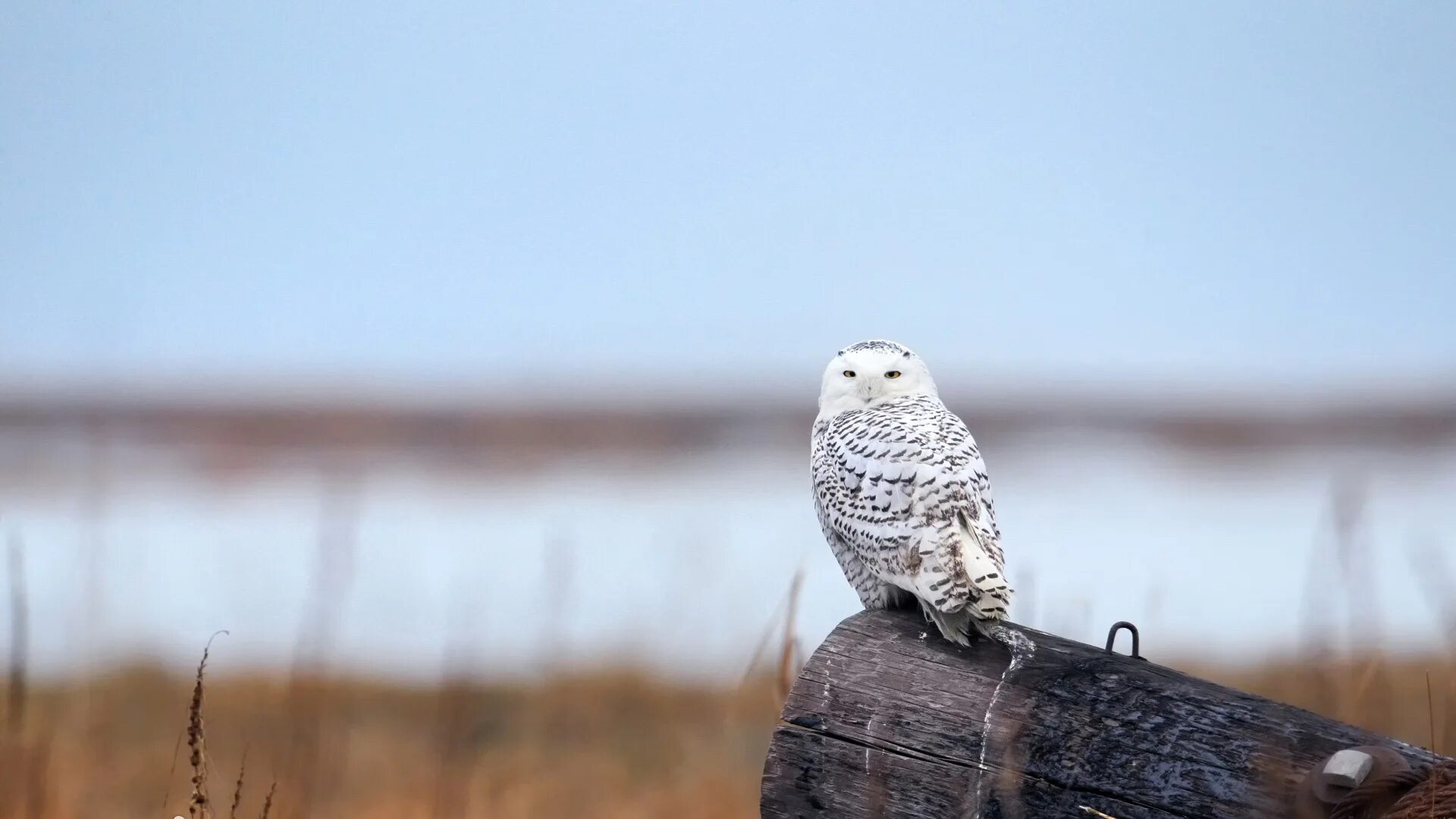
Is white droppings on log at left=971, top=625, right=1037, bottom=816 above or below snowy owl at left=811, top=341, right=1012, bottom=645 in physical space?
below

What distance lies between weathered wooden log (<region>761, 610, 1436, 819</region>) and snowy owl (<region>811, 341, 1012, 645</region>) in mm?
73

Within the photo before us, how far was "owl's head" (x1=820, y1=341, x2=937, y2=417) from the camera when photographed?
166 cm

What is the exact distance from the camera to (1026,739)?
1.18 m

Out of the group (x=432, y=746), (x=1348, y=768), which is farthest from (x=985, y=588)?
(x=432, y=746)

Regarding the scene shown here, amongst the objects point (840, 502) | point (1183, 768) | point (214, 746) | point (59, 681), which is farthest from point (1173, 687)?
point (214, 746)

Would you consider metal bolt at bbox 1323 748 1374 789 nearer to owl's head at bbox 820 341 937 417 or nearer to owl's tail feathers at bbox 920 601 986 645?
owl's tail feathers at bbox 920 601 986 645

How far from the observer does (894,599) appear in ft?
4.92

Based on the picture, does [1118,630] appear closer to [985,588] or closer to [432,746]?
[985,588]

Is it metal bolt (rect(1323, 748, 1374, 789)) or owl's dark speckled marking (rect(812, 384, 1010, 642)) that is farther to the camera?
owl's dark speckled marking (rect(812, 384, 1010, 642))

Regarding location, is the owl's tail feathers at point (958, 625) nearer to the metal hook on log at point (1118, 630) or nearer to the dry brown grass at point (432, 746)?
the metal hook on log at point (1118, 630)

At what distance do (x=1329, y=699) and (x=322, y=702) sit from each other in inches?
71.4

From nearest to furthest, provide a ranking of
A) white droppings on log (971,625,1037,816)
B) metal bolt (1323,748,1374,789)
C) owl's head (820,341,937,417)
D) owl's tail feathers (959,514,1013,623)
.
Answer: metal bolt (1323,748,1374,789)
white droppings on log (971,625,1037,816)
owl's tail feathers (959,514,1013,623)
owl's head (820,341,937,417)

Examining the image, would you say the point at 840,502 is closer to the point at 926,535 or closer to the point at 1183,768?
the point at 926,535

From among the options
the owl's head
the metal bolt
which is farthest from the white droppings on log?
the owl's head
